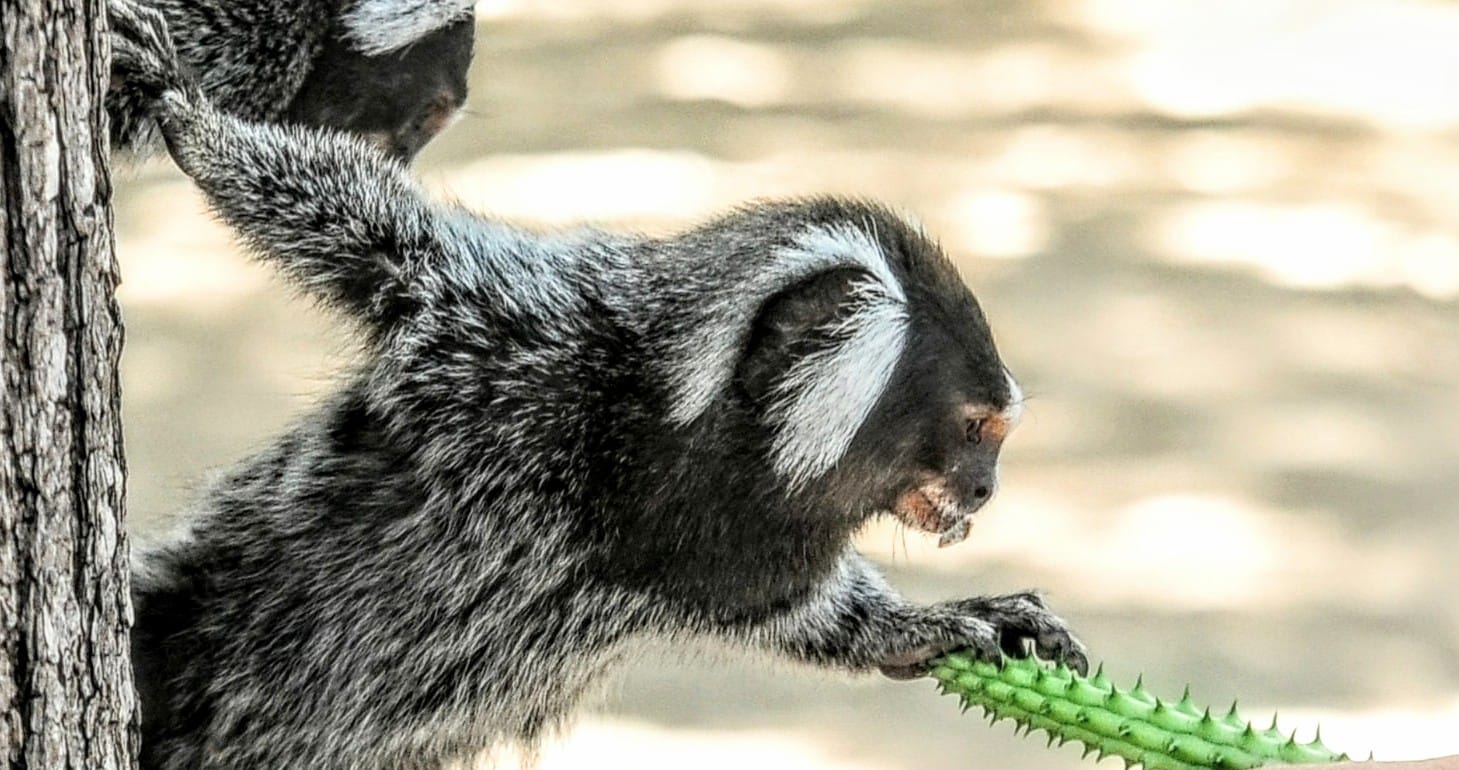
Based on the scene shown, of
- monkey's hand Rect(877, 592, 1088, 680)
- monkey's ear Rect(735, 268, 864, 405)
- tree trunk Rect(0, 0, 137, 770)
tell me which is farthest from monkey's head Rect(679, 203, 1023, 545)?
tree trunk Rect(0, 0, 137, 770)

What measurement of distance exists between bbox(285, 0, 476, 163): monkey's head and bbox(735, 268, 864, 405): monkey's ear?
Result: 0.61 m

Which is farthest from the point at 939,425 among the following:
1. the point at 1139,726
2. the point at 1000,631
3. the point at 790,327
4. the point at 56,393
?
the point at 56,393

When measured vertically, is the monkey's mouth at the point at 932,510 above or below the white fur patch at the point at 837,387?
below

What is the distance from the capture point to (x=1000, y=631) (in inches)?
114

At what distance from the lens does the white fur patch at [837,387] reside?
2609 millimetres

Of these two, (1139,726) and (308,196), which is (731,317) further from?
(1139,726)

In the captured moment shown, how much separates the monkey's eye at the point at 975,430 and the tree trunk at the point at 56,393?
47.8 inches

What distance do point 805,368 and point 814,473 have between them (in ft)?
0.48

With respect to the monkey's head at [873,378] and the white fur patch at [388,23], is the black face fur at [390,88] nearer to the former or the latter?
the white fur patch at [388,23]

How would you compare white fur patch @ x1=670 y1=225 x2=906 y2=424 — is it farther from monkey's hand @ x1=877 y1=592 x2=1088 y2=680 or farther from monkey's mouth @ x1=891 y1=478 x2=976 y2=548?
monkey's hand @ x1=877 y1=592 x2=1088 y2=680

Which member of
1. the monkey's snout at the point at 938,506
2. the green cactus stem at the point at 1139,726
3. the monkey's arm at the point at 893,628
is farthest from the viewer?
the monkey's arm at the point at 893,628

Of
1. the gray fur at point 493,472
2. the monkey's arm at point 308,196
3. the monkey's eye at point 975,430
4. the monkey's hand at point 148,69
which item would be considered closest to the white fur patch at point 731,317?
the gray fur at point 493,472

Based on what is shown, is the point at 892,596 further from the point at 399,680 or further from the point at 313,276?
the point at 313,276

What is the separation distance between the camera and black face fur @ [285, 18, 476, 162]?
2807 millimetres
